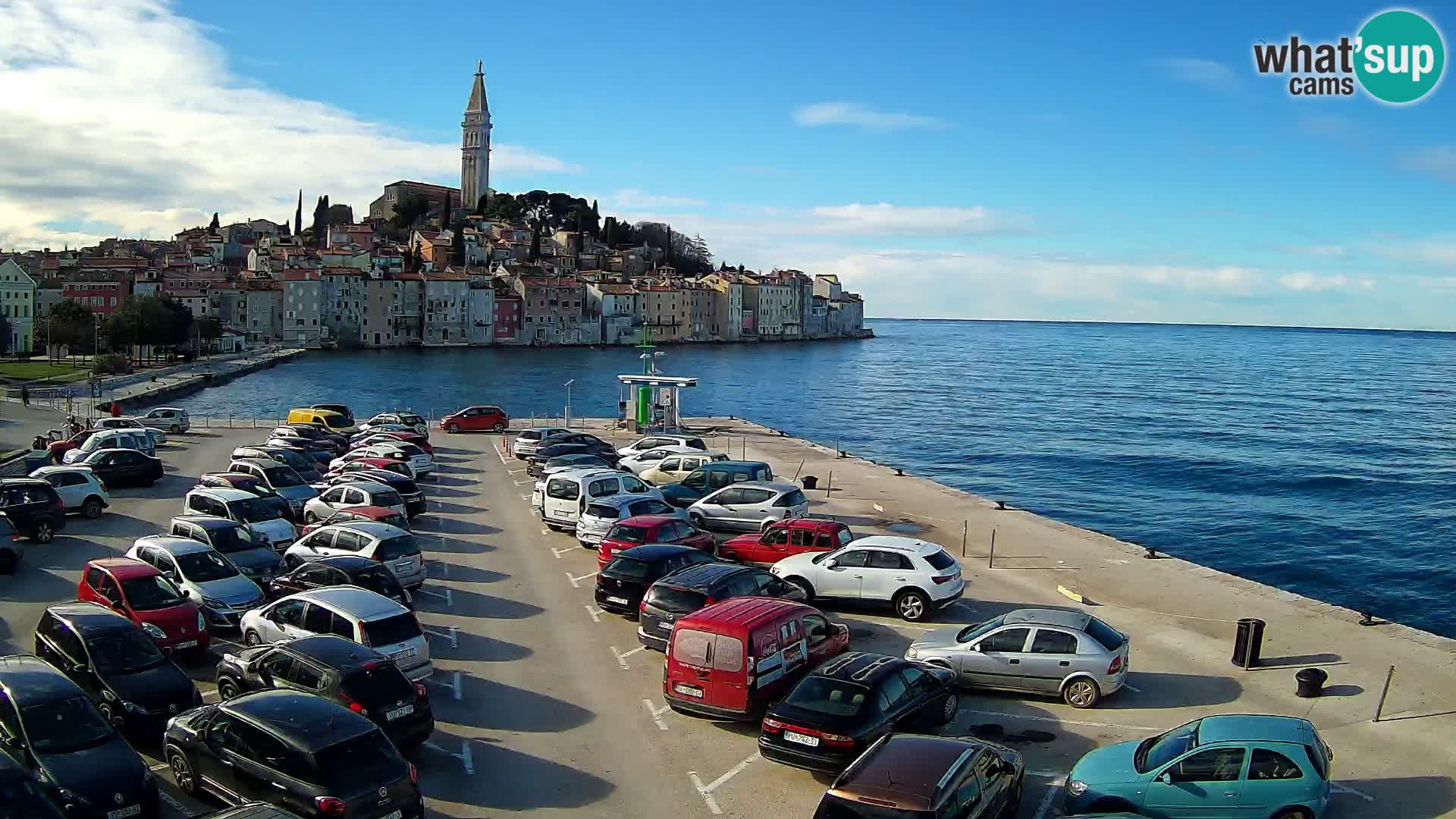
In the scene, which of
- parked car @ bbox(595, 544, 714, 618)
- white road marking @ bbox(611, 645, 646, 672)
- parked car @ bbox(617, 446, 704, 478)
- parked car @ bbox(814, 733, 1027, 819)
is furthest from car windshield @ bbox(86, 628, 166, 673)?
parked car @ bbox(617, 446, 704, 478)

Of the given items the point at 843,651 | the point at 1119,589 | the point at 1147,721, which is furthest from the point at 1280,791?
the point at 1119,589

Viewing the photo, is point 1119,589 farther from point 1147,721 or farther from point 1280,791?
point 1280,791

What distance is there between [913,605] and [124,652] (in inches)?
408

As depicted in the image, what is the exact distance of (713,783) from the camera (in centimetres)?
1031

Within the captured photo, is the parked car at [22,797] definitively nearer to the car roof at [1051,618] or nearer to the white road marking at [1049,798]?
the white road marking at [1049,798]

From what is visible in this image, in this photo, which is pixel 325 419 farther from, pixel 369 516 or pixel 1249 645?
pixel 1249 645

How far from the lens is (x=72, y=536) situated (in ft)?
68.5

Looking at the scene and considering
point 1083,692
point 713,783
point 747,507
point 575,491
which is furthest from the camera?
point 747,507

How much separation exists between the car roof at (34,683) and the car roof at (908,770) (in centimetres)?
688

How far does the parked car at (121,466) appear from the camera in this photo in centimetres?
2620

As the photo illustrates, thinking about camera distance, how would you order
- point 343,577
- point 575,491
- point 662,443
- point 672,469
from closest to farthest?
point 343,577 → point 575,491 → point 672,469 → point 662,443

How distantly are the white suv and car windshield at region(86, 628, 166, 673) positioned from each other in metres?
8.93

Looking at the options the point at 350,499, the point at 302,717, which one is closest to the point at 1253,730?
the point at 302,717

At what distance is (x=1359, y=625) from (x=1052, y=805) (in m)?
9.32
